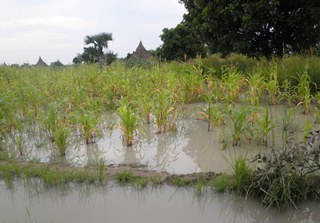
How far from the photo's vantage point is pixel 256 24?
8.41 meters

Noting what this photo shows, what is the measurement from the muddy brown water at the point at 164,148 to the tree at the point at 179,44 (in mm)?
13717

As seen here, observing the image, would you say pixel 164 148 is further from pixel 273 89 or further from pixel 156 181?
pixel 273 89

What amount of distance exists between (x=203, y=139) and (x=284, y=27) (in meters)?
6.60

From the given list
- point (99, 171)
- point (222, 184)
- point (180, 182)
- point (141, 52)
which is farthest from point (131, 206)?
point (141, 52)

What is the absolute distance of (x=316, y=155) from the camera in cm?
250

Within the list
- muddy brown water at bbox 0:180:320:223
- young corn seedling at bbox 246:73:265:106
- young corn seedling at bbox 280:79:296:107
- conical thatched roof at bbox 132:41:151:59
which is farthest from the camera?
conical thatched roof at bbox 132:41:151:59

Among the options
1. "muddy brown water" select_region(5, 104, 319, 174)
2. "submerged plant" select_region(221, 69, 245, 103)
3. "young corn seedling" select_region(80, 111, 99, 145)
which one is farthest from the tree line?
"young corn seedling" select_region(80, 111, 99, 145)

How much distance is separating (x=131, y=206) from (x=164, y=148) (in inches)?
53.0

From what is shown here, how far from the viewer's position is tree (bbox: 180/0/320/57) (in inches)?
326

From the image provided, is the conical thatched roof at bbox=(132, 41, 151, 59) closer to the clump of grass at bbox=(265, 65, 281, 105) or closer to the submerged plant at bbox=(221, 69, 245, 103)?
the submerged plant at bbox=(221, 69, 245, 103)

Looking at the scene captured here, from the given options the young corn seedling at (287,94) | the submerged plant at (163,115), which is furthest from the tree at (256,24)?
the submerged plant at (163,115)

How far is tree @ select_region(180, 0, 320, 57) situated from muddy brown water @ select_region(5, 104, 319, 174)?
4.52 m

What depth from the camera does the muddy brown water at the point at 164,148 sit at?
335 centimetres

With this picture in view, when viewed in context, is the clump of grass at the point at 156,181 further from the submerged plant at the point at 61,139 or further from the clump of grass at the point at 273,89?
the clump of grass at the point at 273,89
